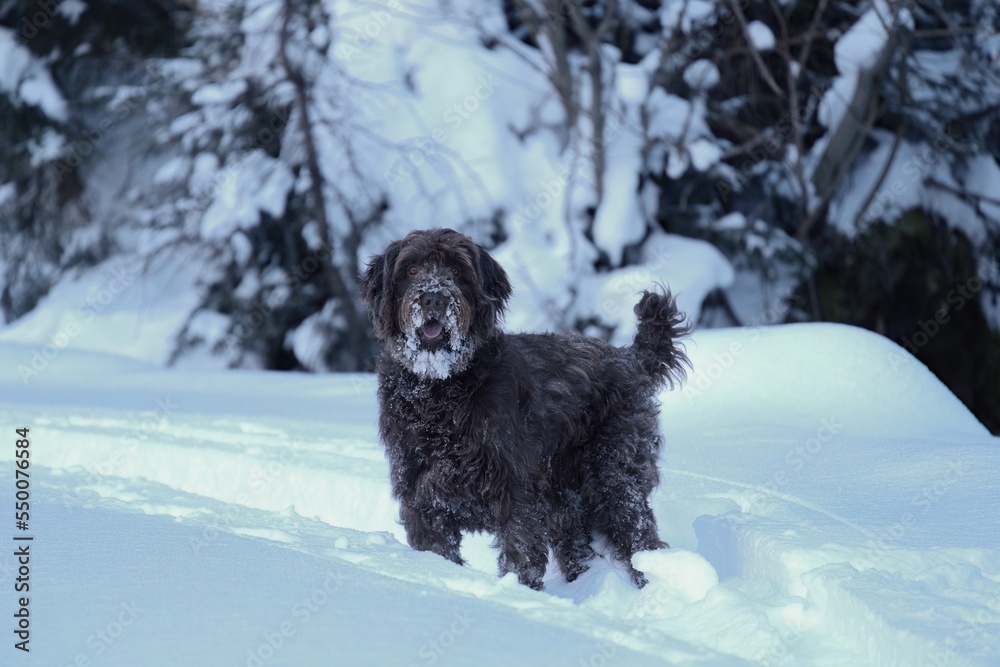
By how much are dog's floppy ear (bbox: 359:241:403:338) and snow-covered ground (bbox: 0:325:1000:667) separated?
0.99 metres

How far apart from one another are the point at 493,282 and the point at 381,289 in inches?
21.9

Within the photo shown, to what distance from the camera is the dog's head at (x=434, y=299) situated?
4.77m

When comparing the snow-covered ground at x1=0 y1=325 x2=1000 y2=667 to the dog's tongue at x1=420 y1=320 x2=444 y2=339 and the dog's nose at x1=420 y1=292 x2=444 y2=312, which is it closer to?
the dog's tongue at x1=420 y1=320 x2=444 y2=339

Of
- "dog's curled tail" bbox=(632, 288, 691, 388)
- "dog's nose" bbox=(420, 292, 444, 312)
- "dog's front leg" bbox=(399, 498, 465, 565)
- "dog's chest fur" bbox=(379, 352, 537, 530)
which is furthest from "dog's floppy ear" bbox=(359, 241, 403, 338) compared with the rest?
"dog's curled tail" bbox=(632, 288, 691, 388)

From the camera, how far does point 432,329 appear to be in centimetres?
476

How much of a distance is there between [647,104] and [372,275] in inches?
325

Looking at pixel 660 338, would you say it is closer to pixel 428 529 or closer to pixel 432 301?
pixel 432 301

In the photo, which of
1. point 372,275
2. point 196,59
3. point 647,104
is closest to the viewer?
point 372,275

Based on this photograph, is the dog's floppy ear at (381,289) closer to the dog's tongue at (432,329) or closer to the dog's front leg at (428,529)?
the dog's tongue at (432,329)

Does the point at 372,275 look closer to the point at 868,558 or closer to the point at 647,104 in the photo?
the point at 868,558

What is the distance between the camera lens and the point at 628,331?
11.6 meters

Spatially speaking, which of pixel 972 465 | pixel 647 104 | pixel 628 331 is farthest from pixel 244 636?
pixel 647 104

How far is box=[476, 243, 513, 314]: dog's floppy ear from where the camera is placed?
509 centimetres

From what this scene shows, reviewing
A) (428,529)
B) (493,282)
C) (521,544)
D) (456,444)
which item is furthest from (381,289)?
(521,544)
